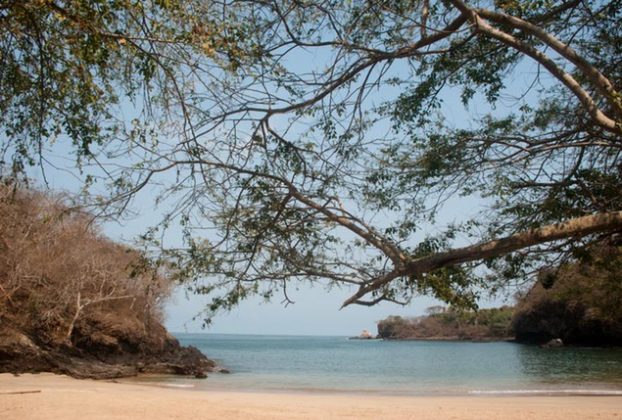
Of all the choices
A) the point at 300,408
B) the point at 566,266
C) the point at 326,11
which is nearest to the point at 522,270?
the point at 566,266

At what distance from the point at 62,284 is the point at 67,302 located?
2.76ft

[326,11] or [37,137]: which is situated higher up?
[326,11]

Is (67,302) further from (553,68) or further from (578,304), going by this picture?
(578,304)

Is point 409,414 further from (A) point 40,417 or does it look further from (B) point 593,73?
(B) point 593,73

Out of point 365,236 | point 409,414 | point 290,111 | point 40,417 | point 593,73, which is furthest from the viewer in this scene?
point 409,414

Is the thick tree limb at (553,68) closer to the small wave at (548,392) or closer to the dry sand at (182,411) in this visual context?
the dry sand at (182,411)

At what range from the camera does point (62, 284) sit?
21.9 m

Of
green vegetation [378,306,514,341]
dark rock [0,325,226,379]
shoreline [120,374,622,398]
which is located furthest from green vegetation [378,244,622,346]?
dark rock [0,325,226,379]

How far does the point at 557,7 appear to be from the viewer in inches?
265

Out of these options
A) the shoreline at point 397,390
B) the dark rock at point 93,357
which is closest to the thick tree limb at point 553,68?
the shoreline at point 397,390

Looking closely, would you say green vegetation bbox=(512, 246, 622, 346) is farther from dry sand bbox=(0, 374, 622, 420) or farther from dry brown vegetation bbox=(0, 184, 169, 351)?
dry brown vegetation bbox=(0, 184, 169, 351)

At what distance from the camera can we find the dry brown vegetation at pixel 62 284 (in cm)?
1845

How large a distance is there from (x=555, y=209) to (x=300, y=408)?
8.40 meters

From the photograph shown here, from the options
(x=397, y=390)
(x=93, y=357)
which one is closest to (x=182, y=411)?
(x=397, y=390)
